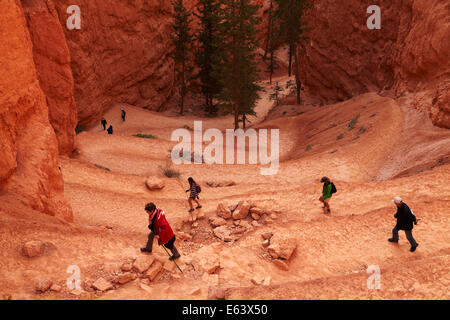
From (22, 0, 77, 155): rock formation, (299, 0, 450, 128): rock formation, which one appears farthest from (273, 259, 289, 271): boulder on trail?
(22, 0, 77, 155): rock formation

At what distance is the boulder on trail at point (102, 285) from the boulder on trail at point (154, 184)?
31.2ft

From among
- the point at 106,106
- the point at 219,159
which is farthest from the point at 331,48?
the point at 106,106

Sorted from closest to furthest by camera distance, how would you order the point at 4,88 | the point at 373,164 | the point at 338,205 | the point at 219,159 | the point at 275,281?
1. the point at 275,281
2. the point at 4,88
3. the point at 338,205
4. the point at 373,164
5. the point at 219,159

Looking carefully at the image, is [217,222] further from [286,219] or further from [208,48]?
[208,48]

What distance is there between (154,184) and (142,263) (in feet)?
30.0

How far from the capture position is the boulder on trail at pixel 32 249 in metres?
6.15

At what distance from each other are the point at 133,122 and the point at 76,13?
1048 centimetres

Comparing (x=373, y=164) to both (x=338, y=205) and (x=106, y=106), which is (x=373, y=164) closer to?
(x=338, y=205)

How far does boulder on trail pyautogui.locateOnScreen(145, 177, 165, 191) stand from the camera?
15.4m

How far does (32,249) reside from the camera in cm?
617

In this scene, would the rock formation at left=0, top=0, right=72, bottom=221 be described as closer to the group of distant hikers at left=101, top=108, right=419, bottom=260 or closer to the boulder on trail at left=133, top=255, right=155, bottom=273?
the group of distant hikers at left=101, top=108, right=419, bottom=260

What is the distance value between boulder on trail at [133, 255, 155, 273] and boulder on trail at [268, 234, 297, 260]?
3.04 metres

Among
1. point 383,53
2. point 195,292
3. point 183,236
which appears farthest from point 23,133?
point 383,53
